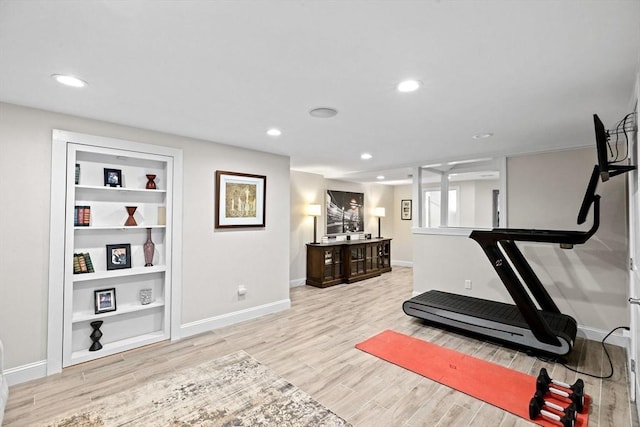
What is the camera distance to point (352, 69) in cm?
186

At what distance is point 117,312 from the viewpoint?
3.08 metres

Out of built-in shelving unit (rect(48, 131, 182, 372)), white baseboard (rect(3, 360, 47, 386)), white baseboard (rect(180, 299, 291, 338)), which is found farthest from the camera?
white baseboard (rect(180, 299, 291, 338))

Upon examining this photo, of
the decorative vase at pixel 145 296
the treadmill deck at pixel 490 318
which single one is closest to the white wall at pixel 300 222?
the treadmill deck at pixel 490 318

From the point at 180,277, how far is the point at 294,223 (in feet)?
9.33

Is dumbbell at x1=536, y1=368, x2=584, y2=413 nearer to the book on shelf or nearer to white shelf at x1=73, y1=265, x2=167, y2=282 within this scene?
white shelf at x1=73, y1=265, x2=167, y2=282

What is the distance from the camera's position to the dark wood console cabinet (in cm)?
594

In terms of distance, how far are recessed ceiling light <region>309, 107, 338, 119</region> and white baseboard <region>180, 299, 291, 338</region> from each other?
2.79m

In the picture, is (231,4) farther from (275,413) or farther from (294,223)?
(294,223)

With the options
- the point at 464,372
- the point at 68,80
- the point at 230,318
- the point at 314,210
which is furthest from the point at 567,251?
the point at 68,80

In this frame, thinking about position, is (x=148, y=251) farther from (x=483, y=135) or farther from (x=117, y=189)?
(x=483, y=135)

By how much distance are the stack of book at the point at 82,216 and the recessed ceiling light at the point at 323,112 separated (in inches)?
94.3

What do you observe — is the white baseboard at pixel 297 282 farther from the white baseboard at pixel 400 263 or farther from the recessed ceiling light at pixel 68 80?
the recessed ceiling light at pixel 68 80

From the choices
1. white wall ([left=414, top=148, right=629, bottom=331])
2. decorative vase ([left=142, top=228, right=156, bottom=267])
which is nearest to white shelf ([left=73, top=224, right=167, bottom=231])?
decorative vase ([left=142, top=228, right=156, bottom=267])

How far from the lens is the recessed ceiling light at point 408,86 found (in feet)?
6.67
